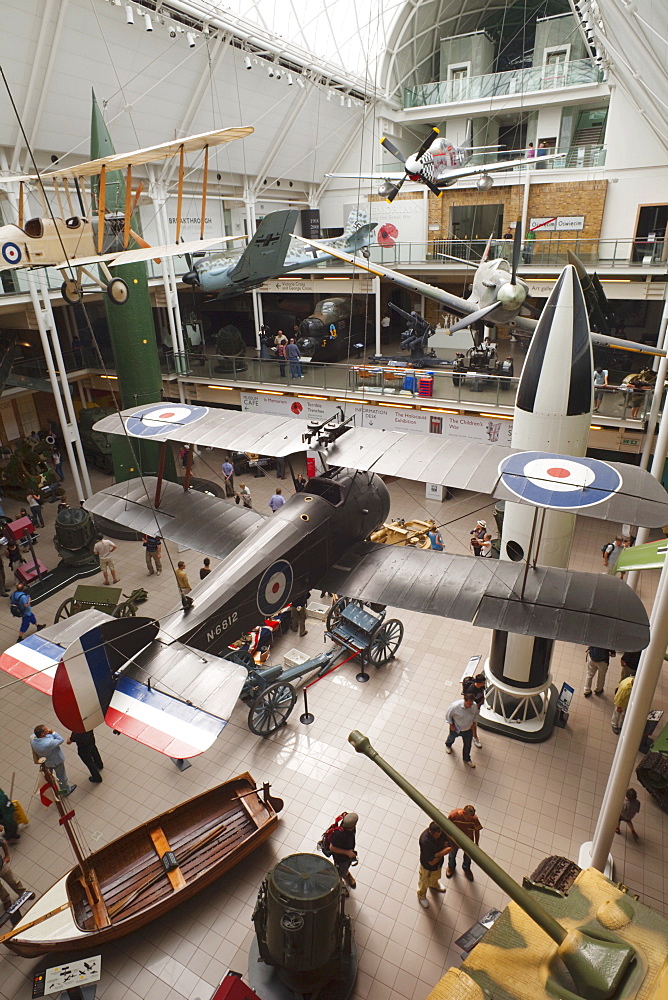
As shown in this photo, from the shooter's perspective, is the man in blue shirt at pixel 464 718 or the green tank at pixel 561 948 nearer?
the green tank at pixel 561 948

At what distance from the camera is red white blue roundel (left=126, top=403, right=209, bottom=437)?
29.6 ft

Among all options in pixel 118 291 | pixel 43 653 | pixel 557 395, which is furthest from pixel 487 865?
pixel 118 291

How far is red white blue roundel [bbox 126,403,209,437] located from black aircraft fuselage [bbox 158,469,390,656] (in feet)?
7.36

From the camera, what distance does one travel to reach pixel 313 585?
336 inches

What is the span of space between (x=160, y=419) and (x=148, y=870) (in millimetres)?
6282

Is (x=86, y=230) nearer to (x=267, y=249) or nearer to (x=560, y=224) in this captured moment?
(x=267, y=249)

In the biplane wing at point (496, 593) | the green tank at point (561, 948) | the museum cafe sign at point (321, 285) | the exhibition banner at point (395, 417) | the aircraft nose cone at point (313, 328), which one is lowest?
the exhibition banner at point (395, 417)

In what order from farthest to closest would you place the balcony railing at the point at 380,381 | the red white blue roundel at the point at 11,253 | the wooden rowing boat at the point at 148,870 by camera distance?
the balcony railing at the point at 380,381, the red white blue roundel at the point at 11,253, the wooden rowing boat at the point at 148,870

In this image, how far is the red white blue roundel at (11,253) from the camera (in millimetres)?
9133

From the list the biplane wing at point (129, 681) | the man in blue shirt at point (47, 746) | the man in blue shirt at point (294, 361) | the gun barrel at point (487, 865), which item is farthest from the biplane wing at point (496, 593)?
the man in blue shirt at point (294, 361)

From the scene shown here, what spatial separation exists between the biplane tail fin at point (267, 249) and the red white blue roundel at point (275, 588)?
32.6 ft

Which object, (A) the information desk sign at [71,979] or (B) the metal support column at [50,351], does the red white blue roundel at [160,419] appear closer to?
(A) the information desk sign at [71,979]

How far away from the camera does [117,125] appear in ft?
55.7

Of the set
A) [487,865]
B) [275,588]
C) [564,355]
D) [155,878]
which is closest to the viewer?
[487,865]
